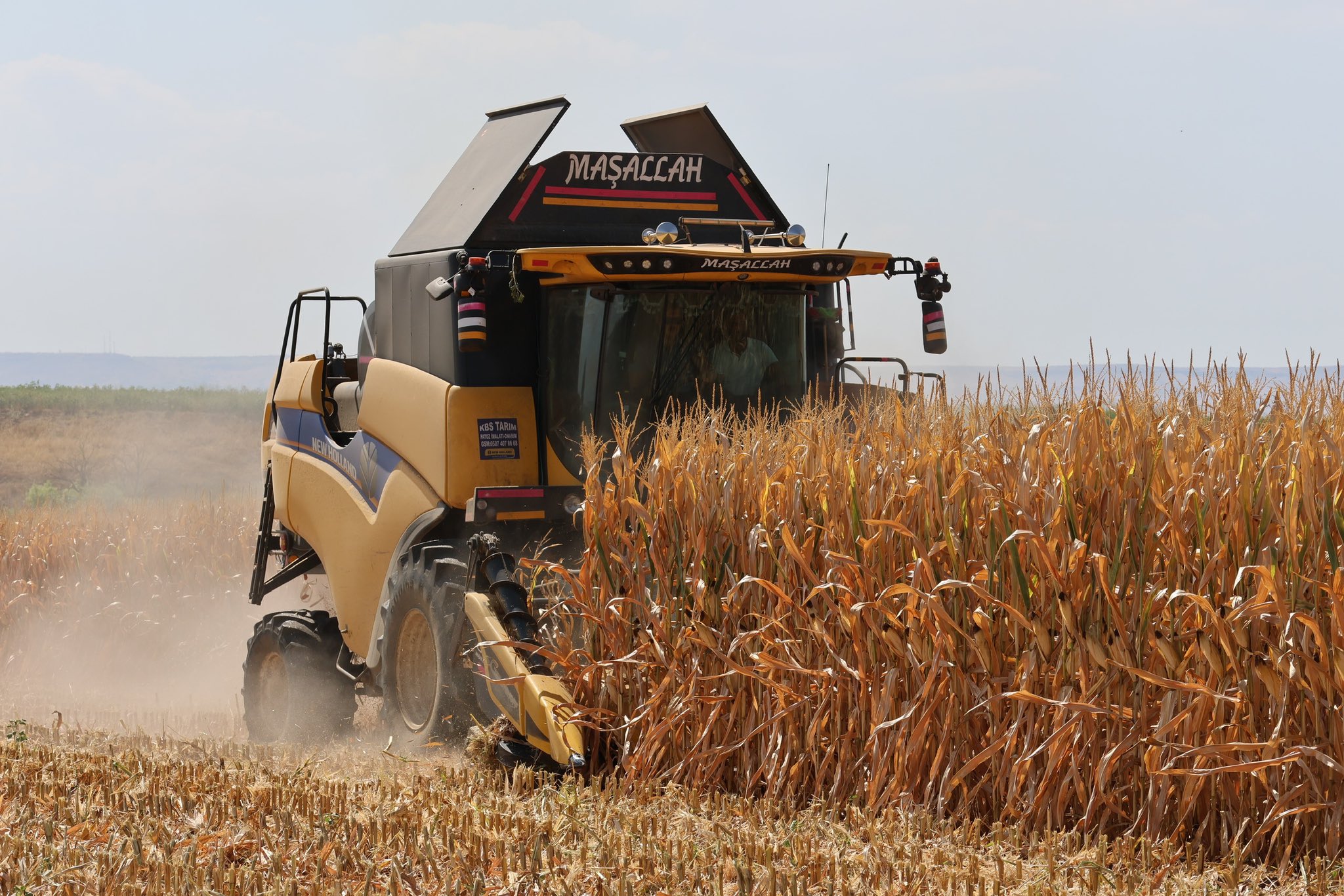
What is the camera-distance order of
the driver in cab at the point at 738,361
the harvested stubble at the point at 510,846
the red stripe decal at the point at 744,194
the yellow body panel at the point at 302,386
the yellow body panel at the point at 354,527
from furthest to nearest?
the yellow body panel at the point at 302,386
the red stripe decal at the point at 744,194
the yellow body panel at the point at 354,527
the driver in cab at the point at 738,361
the harvested stubble at the point at 510,846

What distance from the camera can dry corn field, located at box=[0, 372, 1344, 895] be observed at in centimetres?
391

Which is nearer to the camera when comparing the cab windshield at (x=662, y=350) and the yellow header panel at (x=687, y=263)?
the yellow header panel at (x=687, y=263)

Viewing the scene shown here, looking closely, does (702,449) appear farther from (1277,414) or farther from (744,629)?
(1277,414)

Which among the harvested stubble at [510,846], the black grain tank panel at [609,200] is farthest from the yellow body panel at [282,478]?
the harvested stubble at [510,846]

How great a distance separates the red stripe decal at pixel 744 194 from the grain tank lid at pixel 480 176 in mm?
1123

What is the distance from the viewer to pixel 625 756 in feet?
17.3

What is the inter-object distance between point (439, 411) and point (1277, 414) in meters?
4.04

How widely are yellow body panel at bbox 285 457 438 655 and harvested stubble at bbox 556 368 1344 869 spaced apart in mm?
1941

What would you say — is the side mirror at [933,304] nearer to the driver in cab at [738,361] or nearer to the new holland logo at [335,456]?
the driver in cab at [738,361]

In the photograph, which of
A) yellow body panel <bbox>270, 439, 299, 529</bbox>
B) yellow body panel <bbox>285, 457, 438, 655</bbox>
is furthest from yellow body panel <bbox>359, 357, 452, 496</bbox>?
yellow body panel <bbox>270, 439, 299, 529</bbox>

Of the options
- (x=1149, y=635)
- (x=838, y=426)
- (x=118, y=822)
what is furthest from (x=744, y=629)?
(x=118, y=822)

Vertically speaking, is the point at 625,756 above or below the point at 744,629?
below

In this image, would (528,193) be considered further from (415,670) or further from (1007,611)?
(1007,611)

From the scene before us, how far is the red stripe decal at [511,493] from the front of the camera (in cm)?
651
